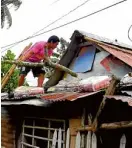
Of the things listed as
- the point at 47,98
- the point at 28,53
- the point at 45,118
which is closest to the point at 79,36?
the point at 28,53

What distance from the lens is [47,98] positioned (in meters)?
5.95

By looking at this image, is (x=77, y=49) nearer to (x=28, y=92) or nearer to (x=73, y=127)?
(x=28, y=92)

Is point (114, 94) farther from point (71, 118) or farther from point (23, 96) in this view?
point (23, 96)

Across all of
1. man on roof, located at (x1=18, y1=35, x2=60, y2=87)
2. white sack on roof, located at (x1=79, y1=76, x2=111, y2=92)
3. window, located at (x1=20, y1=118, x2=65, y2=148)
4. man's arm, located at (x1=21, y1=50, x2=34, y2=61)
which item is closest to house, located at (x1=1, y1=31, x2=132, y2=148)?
window, located at (x1=20, y1=118, x2=65, y2=148)

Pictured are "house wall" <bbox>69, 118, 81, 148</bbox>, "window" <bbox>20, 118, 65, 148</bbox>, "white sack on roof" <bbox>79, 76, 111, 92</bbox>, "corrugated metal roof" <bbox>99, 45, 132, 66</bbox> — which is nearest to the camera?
"white sack on roof" <bbox>79, 76, 111, 92</bbox>

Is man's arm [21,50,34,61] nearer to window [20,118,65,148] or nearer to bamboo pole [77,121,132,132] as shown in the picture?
window [20,118,65,148]

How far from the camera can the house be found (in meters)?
5.70

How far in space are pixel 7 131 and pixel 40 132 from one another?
3.05 ft

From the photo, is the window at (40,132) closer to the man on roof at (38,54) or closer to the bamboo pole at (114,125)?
the man on roof at (38,54)

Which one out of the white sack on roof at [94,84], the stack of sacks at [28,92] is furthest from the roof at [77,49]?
the white sack on roof at [94,84]

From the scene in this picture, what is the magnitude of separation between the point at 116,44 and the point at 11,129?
350 centimetres

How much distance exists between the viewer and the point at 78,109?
6570 mm

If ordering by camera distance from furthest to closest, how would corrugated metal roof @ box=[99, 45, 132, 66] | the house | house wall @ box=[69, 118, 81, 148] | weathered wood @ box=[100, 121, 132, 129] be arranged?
1. corrugated metal roof @ box=[99, 45, 132, 66]
2. house wall @ box=[69, 118, 81, 148]
3. the house
4. weathered wood @ box=[100, 121, 132, 129]

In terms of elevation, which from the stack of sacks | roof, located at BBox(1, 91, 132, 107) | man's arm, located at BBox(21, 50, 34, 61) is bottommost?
roof, located at BBox(1, 91, 132, 107)
